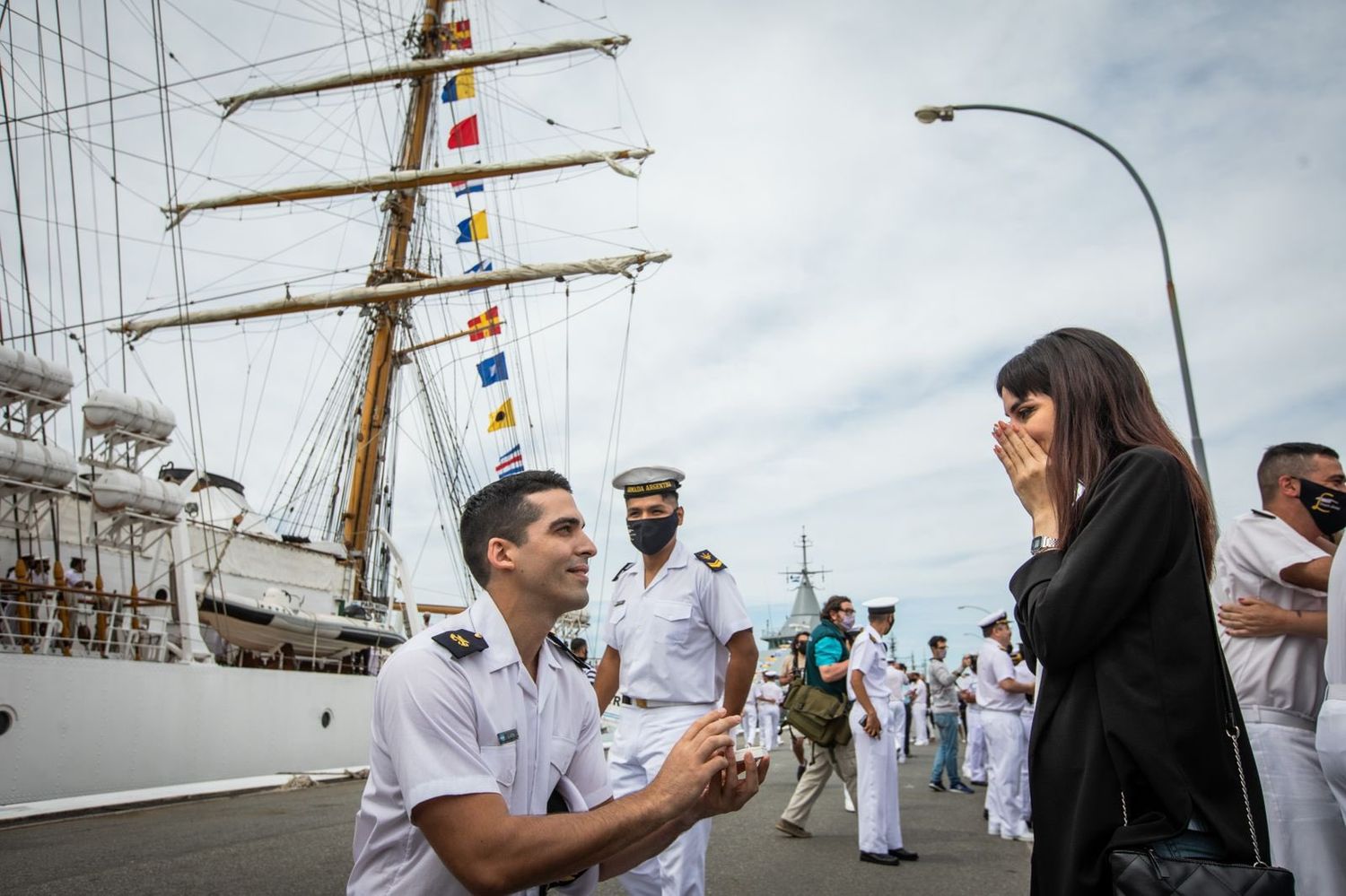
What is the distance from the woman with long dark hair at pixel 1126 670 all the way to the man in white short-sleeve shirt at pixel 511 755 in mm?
670

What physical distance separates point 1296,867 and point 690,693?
2506mm

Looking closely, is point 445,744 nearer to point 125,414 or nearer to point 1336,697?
point 1336,697

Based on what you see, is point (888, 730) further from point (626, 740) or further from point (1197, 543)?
point (1197, 543)

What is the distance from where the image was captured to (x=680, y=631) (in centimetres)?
→ 457

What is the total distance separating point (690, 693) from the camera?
4477 millimetres

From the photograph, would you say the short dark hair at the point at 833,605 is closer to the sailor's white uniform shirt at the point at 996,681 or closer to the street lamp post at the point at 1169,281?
the sailor's white uniform shirt at the point at 996,681

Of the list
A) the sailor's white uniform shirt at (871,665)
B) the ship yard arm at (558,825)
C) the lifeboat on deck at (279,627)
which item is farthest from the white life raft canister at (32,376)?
the ship yard arm at (558,825)

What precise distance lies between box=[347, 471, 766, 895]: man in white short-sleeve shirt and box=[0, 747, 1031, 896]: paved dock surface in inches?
135

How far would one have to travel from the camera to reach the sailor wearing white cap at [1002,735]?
7551 millimetres

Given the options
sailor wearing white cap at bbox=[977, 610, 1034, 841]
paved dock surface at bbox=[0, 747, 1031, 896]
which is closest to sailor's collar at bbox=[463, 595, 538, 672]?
paved dock surface at bbox=[0, 747, 1031, 896]

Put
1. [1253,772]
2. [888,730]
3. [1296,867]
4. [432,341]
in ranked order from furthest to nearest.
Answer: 1. [432,341]
2. [888,730]
3. [1296,867]
4. [1253,772]

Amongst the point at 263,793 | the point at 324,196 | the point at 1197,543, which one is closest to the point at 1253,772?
the point at 1197,543

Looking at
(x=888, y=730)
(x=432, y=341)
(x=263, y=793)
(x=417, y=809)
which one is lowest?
A: (x=263, y=793)

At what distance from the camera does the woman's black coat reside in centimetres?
162
